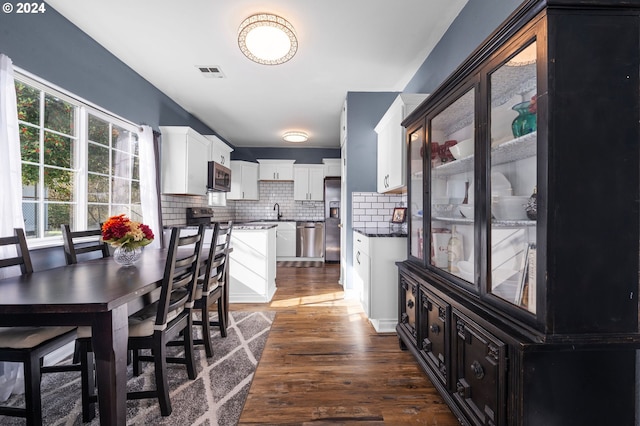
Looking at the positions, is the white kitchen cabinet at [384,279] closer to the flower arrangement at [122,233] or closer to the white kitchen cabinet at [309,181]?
the flower arrangement at [122,233]

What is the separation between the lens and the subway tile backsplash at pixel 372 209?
141 inches

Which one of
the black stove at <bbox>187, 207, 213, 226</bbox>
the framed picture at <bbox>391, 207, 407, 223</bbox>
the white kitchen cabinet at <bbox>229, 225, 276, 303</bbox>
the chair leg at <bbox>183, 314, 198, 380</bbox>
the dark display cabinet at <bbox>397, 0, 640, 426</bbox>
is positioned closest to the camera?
the dark display cabinet at <bbox>397, 0, 640, 426</bbox>

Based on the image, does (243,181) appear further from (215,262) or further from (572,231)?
(572,231)

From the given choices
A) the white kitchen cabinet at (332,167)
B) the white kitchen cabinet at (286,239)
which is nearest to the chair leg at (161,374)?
the white kitchen cabinet at (286,239)

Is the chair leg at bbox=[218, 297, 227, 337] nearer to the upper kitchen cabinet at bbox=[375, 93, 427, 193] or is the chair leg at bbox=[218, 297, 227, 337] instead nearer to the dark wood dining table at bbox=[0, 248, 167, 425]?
the dark wood dining table at bbox=[0, 248, 167, 425]

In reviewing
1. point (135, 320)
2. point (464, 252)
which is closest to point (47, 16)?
point (135, 320)

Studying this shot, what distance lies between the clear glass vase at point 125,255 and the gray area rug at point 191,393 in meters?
0.76

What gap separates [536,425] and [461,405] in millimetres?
404

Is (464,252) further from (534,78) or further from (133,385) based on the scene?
(133,385)

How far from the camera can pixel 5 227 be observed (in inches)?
69.4

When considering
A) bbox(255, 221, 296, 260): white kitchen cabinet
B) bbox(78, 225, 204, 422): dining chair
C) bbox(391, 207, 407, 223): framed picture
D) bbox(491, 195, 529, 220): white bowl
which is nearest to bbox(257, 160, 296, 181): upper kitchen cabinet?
bbox(255, 221, 296, 260): white kitchen cabinet

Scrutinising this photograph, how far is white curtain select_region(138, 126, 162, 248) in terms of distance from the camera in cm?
323

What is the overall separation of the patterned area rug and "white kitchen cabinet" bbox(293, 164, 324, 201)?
1444 mm

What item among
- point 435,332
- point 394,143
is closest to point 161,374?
point 435,332
